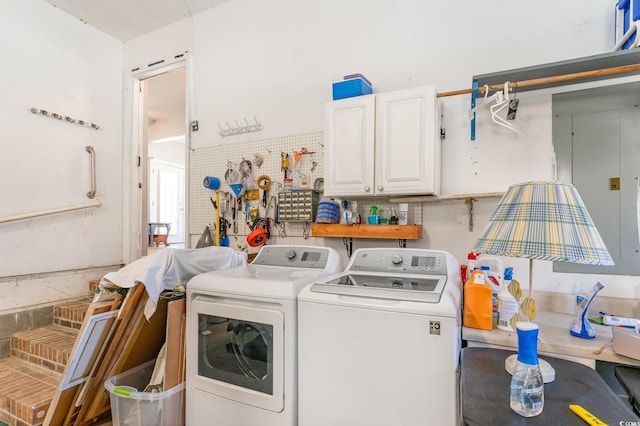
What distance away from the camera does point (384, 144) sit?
2117mm

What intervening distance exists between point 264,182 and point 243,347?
57.0 inches

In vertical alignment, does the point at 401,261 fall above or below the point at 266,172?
below

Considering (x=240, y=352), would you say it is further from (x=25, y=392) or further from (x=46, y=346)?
(x=46, y=346)

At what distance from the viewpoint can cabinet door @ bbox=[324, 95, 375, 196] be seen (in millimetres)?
2158

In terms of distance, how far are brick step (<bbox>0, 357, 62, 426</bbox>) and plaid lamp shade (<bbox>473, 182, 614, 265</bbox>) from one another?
2.71 meters

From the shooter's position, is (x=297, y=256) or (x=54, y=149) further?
(x=54, y=149)

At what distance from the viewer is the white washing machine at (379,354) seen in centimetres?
135

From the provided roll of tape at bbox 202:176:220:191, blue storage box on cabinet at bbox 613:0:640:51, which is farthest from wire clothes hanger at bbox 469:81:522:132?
roll of tape at bbox 202:176:220:191

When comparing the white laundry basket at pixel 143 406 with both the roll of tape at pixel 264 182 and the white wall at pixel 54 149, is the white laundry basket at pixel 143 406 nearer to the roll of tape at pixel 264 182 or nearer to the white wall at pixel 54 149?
the roll of tape at pixel 264 182

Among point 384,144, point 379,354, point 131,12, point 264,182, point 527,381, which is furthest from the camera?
point 131,12

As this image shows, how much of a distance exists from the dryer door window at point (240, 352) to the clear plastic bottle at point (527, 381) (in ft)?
3.41

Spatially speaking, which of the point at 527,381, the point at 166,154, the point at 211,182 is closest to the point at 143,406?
the point at 211,182

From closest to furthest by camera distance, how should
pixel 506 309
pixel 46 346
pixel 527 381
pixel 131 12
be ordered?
pixel 527 381 < pixel 506 309 < pixel 46 346 < pixel 131 12

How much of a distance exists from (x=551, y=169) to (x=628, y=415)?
1518mm
